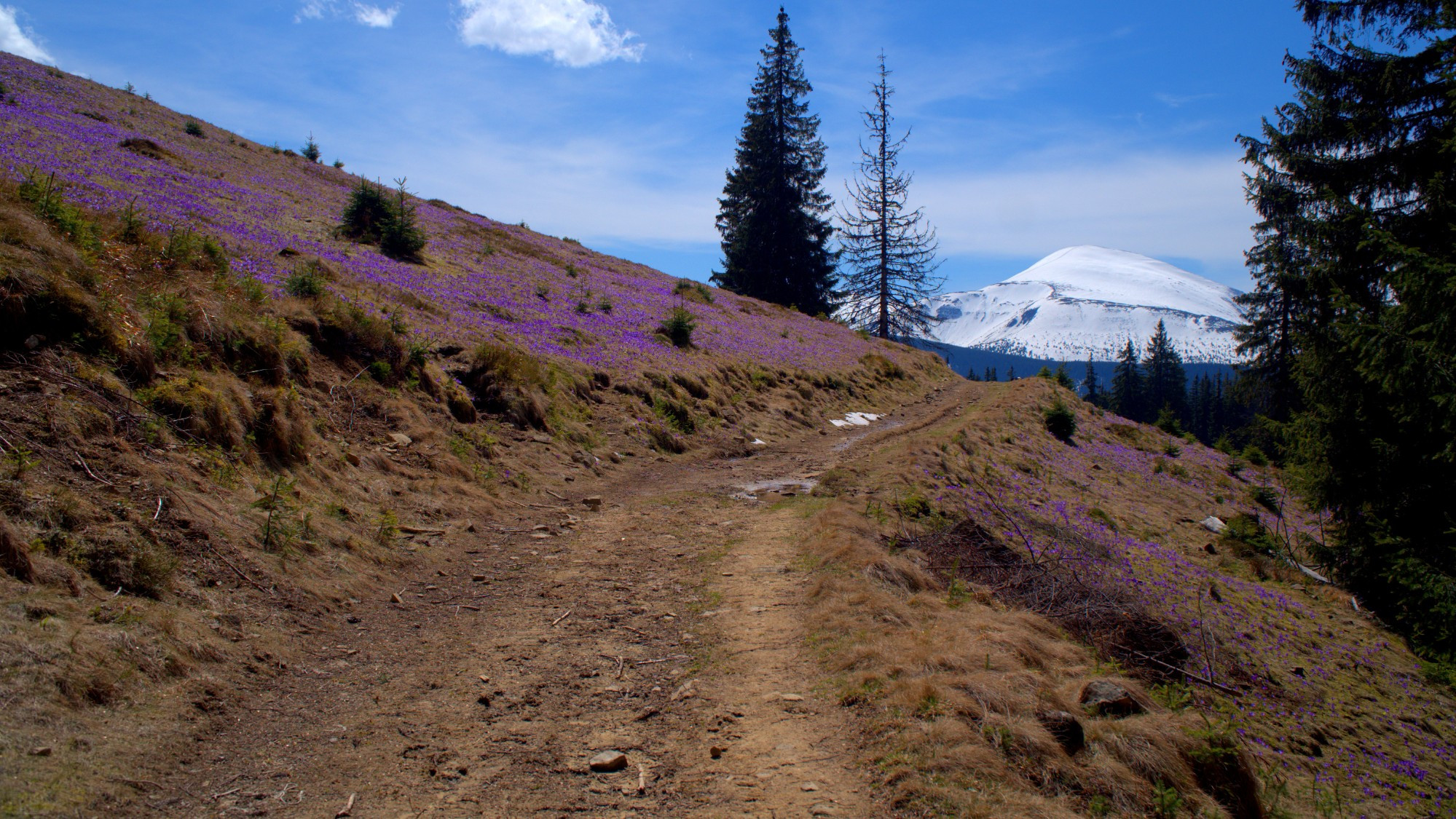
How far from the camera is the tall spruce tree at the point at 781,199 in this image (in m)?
46.9

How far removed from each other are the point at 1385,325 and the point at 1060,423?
11178 millimetres

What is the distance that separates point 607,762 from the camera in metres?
3.96

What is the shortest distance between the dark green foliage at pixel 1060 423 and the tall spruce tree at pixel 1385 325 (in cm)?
665

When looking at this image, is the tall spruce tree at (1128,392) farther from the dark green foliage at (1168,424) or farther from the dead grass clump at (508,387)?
the dead grass clump at (508,387)

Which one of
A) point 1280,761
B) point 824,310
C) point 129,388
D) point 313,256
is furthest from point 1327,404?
point 824,310

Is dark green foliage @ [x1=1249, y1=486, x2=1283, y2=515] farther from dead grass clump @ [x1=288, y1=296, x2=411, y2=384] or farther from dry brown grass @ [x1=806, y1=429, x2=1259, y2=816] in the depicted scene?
dead grass clump @ [x1=288, y1=296, x2=411, y2=384]

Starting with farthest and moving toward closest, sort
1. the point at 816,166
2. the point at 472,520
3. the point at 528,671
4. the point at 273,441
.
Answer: the point at 816,166 < the point at 472,520 < the point at 273,441 < the point at 528,671

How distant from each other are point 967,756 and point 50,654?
5151mm

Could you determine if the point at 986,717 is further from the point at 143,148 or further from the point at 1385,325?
the point at 143,148

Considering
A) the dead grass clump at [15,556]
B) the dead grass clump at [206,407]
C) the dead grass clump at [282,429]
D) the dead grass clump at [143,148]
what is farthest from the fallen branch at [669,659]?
the dead grass clump at [143,148]

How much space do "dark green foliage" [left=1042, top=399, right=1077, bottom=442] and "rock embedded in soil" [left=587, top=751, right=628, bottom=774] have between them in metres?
19.8

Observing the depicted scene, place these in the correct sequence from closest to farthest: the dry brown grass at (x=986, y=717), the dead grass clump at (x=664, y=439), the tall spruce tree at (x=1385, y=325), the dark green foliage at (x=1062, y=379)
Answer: the dry brown grass at (x=986, y=717)
the tall spruce tree at (x=1385, y=325)
the dead grass clump at (x=664, y=439)
the dark green foliage at (x=1062, y=379)

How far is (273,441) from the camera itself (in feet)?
23.3

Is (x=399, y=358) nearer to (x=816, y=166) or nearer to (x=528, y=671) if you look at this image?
(x=528, y=671)
